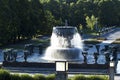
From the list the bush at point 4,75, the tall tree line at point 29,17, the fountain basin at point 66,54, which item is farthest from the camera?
the tall tree line at point 29,17

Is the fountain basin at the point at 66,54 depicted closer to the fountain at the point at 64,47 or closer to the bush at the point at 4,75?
the fountain at the point at 64,47

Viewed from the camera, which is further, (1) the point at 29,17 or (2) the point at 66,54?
(1) the point at 29,17

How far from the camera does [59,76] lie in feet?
55.7

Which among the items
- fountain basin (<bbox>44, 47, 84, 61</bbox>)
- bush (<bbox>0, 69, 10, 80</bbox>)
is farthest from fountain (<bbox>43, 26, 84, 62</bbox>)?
bush (<bbox>0, 69, 10, 80</bbox>)

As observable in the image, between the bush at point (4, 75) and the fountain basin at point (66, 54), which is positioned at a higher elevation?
the fountain basin at point (66, 54)

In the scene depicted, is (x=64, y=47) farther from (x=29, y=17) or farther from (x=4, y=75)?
(x=29, y=17)

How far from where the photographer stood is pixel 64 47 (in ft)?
103

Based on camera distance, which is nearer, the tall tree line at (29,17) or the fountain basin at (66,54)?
the fountain basin at (66,54)

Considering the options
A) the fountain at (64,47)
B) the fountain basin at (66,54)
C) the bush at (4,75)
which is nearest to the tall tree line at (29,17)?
the fountain at (64,47)

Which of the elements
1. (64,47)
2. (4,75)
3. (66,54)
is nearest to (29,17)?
(64,47)

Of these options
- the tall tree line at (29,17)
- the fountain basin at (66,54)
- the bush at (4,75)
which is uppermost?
the tall tree line at (29,17)

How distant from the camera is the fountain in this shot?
98.2 feet

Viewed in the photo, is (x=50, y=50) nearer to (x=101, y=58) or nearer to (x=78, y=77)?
(x=101, y=58)

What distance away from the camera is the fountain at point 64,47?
29.9 metres
